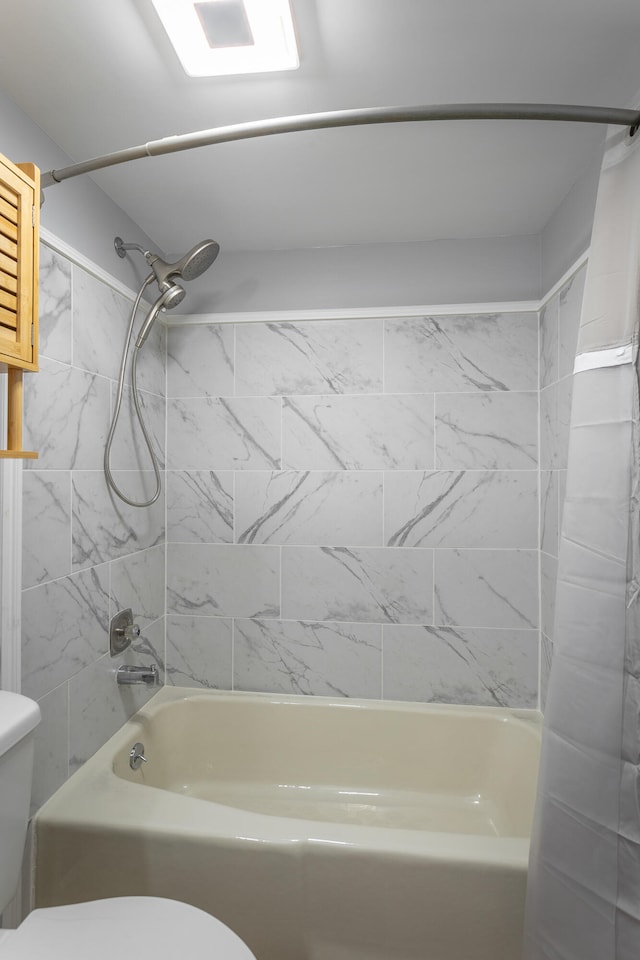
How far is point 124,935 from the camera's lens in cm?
109

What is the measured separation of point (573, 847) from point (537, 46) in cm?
177

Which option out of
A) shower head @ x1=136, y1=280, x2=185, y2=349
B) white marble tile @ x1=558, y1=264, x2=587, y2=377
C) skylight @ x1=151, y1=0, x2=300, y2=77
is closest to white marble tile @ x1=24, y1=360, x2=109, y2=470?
shower head @ x1=136, y1=280, x2=185, y2=349

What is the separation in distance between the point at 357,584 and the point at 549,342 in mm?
1200

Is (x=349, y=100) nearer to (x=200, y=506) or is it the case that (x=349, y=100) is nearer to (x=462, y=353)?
(x=462, y=353)

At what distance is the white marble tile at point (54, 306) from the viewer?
153cm

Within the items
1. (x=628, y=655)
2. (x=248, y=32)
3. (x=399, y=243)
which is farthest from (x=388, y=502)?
(x=248, y=32)

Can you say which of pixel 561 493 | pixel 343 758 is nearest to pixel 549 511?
pixel 561 493

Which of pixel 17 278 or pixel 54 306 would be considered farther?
pixel 54 306

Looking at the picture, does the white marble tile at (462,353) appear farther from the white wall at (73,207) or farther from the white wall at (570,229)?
the white wall at (73,207)

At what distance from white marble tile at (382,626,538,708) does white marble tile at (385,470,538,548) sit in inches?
14.4

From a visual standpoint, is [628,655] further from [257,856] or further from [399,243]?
[399,243]

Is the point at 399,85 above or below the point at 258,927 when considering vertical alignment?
above

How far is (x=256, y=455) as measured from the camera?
232cm

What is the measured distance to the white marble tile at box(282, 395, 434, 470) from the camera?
2.23m
